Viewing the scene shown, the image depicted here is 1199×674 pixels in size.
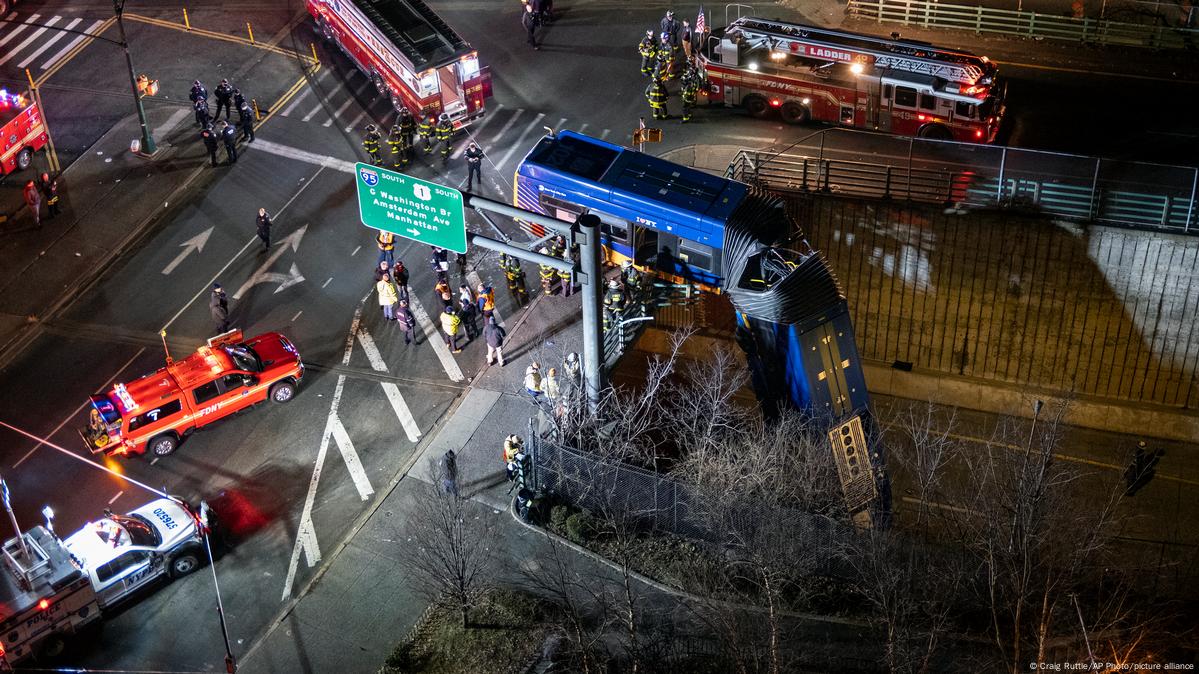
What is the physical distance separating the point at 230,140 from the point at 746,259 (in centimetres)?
1710

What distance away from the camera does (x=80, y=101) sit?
4300 cm

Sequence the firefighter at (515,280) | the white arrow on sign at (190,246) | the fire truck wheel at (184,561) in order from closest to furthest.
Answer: the fire truck wheel at (184,561), the firefighter at (515,280), the white arrow on sign at (190,246)

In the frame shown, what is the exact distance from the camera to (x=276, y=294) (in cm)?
3522

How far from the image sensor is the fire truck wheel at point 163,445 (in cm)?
3044

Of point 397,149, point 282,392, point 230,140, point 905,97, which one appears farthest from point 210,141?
point 905,97

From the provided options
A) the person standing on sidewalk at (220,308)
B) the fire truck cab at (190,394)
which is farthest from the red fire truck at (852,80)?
the fire truck cab at (190,394)

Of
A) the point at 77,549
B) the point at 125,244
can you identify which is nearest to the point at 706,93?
the point at 125,244

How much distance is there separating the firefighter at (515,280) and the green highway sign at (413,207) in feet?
27.0

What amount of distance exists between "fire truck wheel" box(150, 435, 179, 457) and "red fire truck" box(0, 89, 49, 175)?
13.4m

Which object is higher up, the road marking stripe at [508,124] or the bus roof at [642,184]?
the bus roof at [642,184]

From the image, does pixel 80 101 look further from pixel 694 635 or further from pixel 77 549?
pixel 694 635

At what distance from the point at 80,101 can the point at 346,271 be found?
13.2m

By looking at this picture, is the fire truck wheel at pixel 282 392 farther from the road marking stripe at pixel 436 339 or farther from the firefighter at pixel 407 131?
the firefighter at pixel 407 131

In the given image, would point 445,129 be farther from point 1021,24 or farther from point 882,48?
point 1021,24
